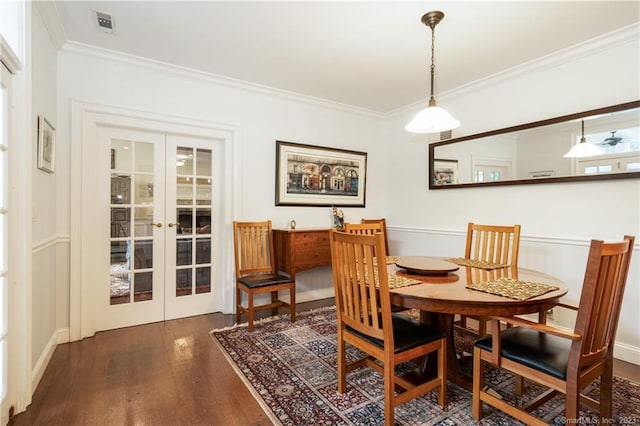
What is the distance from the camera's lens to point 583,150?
2.69 m

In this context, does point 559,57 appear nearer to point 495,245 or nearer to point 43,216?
point 495,245

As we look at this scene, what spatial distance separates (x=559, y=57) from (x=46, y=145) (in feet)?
13.6

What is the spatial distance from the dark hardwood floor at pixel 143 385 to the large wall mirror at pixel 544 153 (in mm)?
1531

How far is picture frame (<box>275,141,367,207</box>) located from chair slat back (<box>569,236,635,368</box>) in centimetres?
293

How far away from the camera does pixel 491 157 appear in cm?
334

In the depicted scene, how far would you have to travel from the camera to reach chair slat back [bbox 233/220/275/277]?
131 inches

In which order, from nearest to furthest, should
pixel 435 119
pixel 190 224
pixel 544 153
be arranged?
1. pixel 435 119
2. pixel 544 153
3. pixel 190 224

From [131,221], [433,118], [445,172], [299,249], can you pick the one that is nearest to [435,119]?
[433,118]

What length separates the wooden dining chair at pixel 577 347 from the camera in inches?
52.9

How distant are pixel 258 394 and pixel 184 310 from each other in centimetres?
173

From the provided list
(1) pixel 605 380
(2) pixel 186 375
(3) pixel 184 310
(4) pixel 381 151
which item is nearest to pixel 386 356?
(1) pixel 605 380

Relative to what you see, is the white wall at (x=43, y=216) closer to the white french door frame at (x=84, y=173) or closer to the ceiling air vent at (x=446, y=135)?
the white french door frame at (x=84, y=173)

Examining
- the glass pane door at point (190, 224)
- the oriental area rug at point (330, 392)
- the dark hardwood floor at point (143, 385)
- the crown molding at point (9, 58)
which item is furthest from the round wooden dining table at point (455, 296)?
the crown molding at point (9, 58)

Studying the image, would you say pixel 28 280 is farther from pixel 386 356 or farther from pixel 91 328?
pixel 386 356
